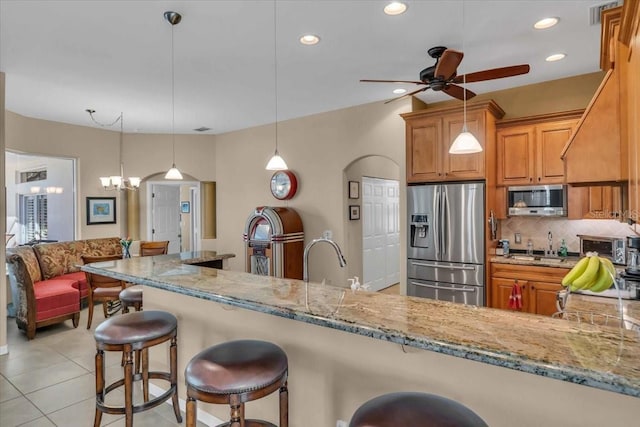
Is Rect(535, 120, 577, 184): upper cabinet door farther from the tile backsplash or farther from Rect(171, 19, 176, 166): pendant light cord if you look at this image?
Rect(171, 19, 176, 166): pendant light cord

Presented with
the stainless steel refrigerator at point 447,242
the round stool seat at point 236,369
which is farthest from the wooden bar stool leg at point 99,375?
the stainless steel refrigerator at point 447,242

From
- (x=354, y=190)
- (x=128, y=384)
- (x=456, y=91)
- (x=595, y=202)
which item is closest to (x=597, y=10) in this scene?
(x=456, y=91)

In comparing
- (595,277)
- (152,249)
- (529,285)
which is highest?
(595,277)

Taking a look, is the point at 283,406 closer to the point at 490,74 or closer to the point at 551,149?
the point at 490,74

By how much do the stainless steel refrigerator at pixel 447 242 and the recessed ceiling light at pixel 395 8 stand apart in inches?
82.2

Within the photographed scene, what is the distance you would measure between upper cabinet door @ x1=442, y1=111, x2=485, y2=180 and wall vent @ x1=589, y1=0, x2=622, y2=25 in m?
1.26

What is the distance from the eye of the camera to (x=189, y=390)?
152cm

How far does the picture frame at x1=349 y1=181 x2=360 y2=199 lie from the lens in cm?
540

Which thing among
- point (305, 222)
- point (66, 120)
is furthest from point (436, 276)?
point (66, 120)

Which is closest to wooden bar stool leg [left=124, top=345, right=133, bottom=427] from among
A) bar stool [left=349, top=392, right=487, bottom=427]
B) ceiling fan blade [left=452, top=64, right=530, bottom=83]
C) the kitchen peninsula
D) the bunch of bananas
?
the kitchen peninsula

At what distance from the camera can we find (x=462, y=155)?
13.2 ft

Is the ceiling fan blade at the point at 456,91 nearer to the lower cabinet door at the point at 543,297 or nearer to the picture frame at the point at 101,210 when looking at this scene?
the lower cabinet door at the point at 543,297

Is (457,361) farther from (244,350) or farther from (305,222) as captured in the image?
(305,222)

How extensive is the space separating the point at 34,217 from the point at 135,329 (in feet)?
17.5
